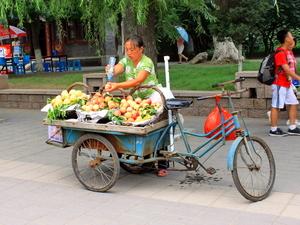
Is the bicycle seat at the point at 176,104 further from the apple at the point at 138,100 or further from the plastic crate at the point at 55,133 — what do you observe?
the plastic crate at the point at 55,133

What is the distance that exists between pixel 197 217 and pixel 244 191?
1.92ft

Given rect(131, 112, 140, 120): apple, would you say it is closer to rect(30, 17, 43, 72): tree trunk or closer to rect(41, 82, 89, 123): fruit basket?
rect(41, 82, 89, 123): fruit basket

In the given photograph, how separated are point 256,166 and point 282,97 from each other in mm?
3023

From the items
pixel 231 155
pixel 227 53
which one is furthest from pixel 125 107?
pixel 227 53

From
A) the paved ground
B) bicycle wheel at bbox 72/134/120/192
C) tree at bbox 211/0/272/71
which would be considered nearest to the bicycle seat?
bicycle wheel at bbox 72/134/120/192

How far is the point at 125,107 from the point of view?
205 inches

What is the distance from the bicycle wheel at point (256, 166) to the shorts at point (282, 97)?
8.79 ft

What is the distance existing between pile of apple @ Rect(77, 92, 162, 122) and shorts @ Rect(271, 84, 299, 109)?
3.07m

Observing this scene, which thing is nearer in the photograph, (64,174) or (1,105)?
(64,174)

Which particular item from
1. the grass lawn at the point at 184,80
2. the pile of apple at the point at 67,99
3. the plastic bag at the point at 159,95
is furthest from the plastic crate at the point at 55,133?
the grass lawn at the point at 184,80

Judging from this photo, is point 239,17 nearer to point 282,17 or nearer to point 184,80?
point 184,80

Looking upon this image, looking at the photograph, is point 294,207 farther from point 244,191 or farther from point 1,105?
point 1,105

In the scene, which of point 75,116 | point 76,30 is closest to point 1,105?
point 75,116

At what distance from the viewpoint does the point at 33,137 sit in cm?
859
